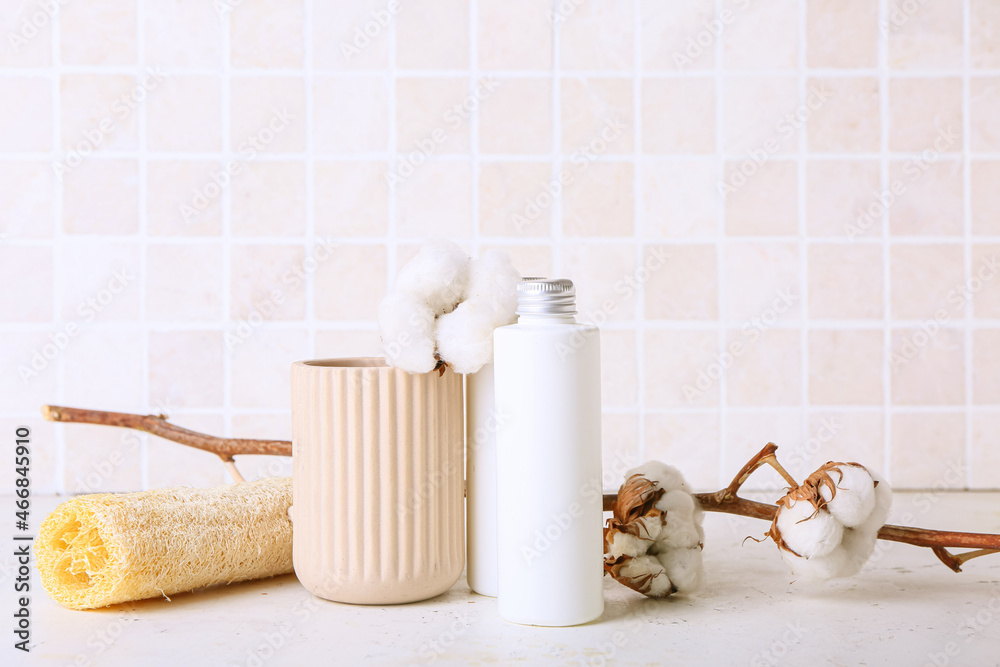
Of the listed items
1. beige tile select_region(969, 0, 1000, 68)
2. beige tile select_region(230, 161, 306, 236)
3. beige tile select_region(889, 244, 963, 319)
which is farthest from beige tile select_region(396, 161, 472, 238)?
beige tile select_region(969, 0, 1000, 68)

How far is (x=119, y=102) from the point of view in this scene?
3.33 feet

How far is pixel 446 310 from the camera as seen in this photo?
574 mm

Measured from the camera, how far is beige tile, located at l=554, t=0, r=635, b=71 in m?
1.01

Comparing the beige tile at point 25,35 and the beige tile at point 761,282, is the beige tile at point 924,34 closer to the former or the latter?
the beige tile at point 761,282

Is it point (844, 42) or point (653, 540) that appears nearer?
point (653, 540)

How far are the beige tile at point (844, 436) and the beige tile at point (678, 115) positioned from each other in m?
0.36

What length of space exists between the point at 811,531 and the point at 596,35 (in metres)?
0.68

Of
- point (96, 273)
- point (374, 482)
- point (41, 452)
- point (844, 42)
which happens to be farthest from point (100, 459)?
point (844, 42)

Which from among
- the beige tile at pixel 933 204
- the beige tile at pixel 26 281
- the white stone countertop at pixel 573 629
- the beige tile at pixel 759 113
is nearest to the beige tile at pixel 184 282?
the beige tile at pixel 26 281

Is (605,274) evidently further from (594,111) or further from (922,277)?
(922,277)

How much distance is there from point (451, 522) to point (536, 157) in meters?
0.57

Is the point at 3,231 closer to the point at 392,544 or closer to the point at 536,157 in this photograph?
the point at 536,157

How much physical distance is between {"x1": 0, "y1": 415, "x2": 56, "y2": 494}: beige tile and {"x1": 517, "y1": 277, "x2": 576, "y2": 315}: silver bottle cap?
78cm

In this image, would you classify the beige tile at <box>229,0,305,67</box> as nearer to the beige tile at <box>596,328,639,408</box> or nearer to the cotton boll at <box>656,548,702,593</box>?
the beige tile at <box>596,328,639,408</box>
